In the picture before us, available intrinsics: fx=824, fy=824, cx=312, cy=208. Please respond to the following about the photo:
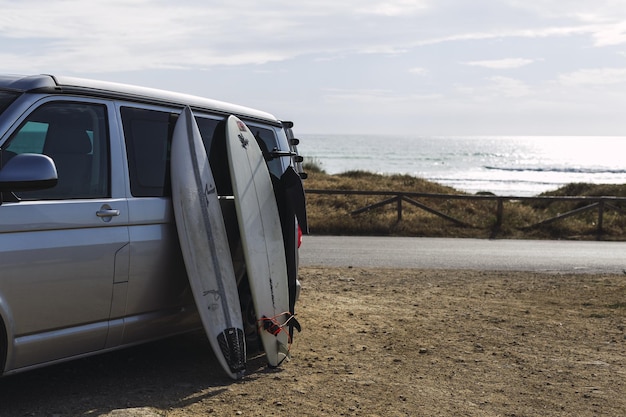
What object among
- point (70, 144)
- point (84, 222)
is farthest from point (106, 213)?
point (70, 144)

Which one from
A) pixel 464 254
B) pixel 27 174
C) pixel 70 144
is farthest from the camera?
pixel 464 254

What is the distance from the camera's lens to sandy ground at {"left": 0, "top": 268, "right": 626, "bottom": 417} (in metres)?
5.61

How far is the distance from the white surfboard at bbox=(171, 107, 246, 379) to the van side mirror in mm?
1377

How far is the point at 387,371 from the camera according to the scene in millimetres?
6676

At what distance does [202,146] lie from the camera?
20.9ft

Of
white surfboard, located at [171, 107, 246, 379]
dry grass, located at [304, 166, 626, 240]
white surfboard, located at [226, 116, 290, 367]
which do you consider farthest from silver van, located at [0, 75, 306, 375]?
dry grass, located at [304, 166, 626, 240]

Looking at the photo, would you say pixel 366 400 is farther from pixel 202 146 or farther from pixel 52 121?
pixel 52 121

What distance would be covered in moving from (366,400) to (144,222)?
2010mm

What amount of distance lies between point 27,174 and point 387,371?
3.34 metres

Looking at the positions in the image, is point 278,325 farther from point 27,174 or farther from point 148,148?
point 27,174

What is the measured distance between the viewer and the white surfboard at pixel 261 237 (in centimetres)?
659

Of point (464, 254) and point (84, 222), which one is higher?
point (84, 222)

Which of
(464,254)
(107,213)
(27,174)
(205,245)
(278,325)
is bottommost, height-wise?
(464,254)

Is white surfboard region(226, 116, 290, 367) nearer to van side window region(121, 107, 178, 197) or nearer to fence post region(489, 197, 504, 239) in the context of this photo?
van side window region(121, 107, 178, 197)
